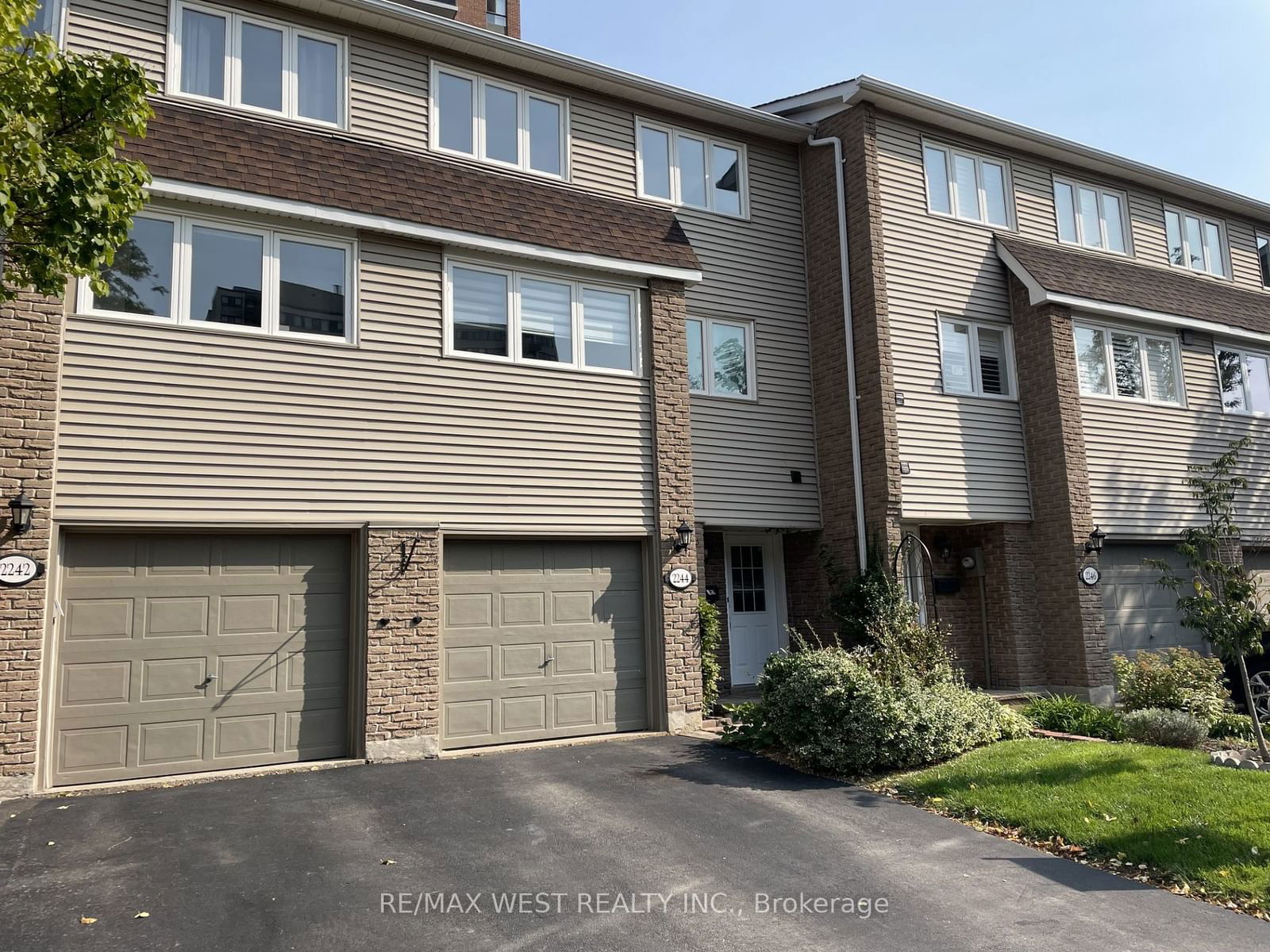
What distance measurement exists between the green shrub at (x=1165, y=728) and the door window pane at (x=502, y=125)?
9702 mm

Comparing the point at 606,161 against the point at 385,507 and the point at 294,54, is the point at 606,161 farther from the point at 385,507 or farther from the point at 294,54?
the point at 385,507

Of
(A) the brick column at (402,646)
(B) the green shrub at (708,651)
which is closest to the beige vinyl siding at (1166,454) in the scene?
(B) the green shrub at (708,651)

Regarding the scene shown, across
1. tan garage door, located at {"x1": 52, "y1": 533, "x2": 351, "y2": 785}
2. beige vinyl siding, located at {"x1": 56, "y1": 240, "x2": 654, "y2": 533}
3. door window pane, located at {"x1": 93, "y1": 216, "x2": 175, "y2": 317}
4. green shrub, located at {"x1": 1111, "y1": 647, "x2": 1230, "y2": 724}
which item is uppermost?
door window pane, located at {"x1": 93, "y1": 216, "x2": 175, "y2": 317}

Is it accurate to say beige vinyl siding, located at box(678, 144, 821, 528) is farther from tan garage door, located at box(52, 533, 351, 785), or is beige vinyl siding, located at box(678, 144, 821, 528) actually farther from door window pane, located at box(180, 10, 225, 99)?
door window pane, located at box(180, 10, 225, 99)

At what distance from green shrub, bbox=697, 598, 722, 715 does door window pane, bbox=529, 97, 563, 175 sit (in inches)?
233

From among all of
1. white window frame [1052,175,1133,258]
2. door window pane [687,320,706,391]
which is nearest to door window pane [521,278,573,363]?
door window pane [687,320,706,391]

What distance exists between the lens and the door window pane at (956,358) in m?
14.4

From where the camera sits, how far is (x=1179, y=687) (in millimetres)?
10922

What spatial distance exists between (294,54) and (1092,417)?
1246 centimetres

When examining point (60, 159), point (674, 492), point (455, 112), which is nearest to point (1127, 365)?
point (674, 492)

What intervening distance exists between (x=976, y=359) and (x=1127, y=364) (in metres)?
2.93

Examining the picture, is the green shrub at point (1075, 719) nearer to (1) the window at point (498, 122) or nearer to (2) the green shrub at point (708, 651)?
(2) the green shrub at point (708, 651)

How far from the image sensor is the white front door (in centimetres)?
1384

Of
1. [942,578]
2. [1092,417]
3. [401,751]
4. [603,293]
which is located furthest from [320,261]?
[1092,417]
